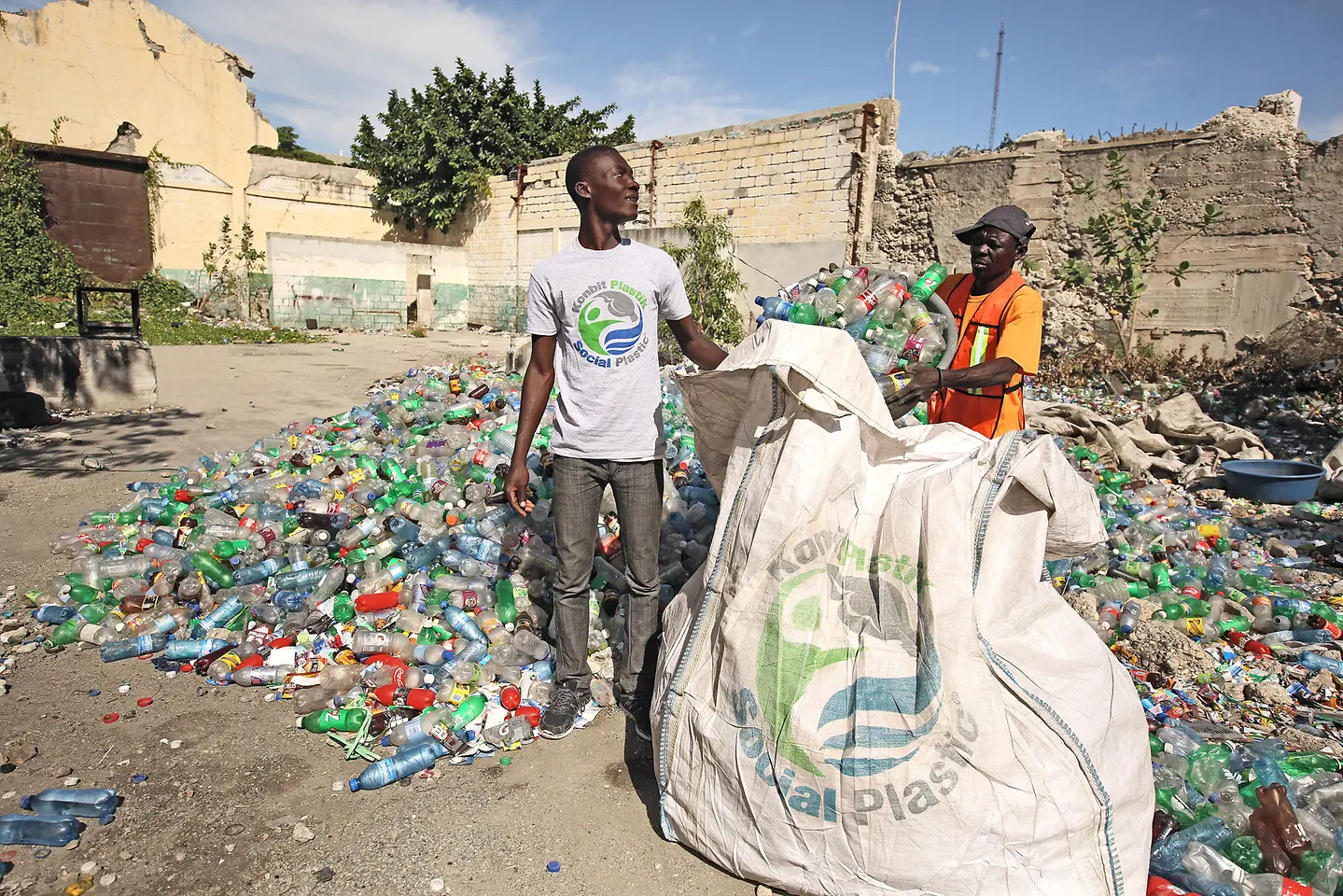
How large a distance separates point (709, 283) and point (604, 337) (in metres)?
10.8

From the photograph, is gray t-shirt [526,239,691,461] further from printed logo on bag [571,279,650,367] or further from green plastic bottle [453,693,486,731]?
green plastic bottle [453,693,486,731]

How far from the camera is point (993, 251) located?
2678mm

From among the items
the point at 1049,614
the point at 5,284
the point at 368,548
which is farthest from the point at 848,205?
the point at 5,284

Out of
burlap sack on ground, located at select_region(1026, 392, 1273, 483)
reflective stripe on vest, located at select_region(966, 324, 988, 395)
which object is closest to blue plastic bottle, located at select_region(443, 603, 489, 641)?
reflective stripe on vest, located at select_region(966, 324, 988, 395)

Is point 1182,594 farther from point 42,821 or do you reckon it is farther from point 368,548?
point 42,821

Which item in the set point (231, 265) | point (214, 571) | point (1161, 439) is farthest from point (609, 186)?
point (231, 265)

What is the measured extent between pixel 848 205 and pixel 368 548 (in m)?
11.1

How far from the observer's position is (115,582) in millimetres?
3631

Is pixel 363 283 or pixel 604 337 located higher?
pixel 363 283

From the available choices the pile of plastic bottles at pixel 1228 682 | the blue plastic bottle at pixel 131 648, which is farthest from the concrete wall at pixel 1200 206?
the blue plastic bottle at pixel 131 648

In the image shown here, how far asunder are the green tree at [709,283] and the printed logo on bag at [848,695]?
1059 centimetres

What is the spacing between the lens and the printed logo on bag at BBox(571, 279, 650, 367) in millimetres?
2355

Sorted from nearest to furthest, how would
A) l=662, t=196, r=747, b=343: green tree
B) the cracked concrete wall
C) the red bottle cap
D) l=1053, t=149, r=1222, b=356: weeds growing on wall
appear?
1. the red bottle cap
2. l=1053, t=149, r=1222, b=356: weeds growing on wall
3. l=662, t=196, r=747, b=343: green tree
4. the cracked concrete wall

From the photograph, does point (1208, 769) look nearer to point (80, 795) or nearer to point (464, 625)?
point (464, 625)
